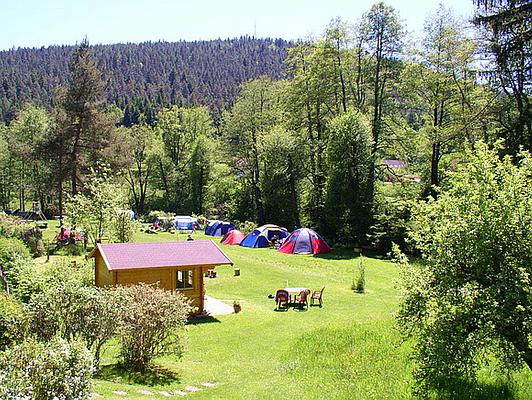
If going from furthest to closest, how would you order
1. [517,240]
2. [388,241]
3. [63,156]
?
1. [63,156]
2. [388,241]
3. [517,240]

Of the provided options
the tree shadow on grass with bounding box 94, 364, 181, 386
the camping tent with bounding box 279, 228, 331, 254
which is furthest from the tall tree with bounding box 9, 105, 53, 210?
the tree shadow on grass with bounding box 94, 364, 181, 386

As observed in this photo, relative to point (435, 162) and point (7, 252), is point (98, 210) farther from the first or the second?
point (435, 162)

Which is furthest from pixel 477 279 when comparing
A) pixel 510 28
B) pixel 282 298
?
pixel 510 28

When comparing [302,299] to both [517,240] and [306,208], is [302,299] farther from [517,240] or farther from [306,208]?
[306,208]

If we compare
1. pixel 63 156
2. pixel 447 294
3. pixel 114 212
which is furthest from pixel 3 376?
pixel 63 156

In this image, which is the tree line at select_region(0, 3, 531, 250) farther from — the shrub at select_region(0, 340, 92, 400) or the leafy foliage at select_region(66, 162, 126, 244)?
the shrub at select_region(0, 340, 92, 400)

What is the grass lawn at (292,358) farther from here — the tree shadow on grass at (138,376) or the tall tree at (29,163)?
the tall tree at (29,163)

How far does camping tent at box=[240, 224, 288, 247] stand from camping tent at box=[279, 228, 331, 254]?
2468mm

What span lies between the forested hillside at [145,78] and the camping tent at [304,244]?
103 metres

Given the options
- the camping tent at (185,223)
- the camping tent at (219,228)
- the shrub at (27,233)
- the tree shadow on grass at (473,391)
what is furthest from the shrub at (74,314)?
the camping tent at (185,223)

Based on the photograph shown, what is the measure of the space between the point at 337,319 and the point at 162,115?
49636 mm

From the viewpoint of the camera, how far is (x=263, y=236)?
108 ft

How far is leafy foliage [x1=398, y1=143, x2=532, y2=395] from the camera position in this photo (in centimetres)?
771

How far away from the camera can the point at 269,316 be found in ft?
56.3
